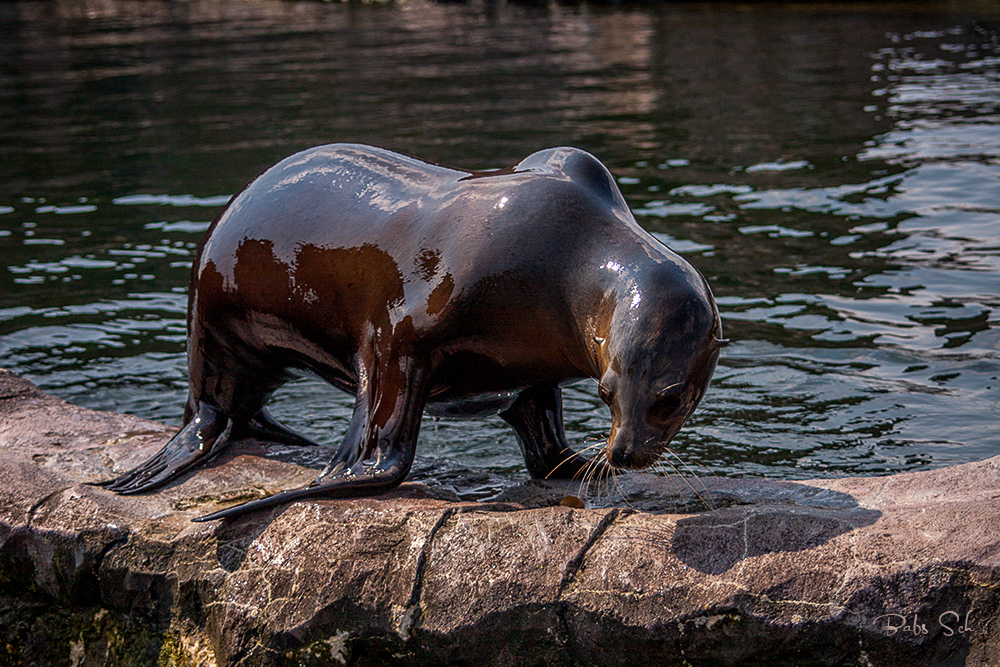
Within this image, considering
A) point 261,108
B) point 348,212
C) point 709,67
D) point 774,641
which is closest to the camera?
point 774,641

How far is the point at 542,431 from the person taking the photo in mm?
4797

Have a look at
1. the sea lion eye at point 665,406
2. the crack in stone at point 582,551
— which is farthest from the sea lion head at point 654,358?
the crack in stone at point 582,551

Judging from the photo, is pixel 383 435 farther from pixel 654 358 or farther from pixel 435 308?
pixel 654 358

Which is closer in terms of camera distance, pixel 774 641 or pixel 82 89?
pixel 774 641

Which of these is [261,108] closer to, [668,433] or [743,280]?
[743,280]

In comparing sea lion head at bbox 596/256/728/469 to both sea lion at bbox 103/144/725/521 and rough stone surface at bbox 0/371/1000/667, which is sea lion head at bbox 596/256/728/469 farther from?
rough stone surface at bbox 0/371/1000/667

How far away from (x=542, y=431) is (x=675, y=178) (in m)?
7.43

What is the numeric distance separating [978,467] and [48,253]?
8.13 metres

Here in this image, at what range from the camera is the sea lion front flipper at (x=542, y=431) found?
477 centimetres

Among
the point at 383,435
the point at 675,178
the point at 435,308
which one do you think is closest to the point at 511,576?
the point at 383,435

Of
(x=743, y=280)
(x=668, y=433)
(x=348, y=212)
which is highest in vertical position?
(x=348, y=212)

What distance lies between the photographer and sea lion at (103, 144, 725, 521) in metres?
3.77

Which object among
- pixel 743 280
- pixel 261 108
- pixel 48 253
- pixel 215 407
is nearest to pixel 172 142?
pixel 261 108

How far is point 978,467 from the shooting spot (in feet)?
13.9
